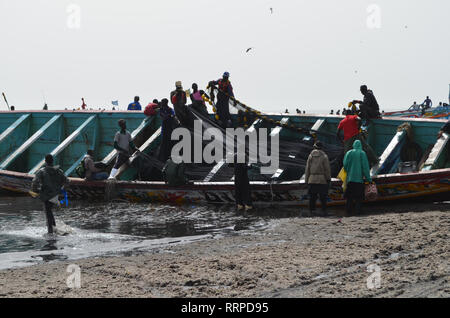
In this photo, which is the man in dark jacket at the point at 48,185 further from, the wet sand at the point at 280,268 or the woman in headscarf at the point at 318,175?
the woman in headscarf at the point at 318,175

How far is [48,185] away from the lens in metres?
10.4

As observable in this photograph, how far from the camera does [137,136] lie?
1570 centimetres

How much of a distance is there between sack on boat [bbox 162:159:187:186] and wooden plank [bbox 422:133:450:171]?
5.08 meters

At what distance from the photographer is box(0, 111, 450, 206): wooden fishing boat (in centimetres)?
1137

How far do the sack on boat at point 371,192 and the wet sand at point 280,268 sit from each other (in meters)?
1.44

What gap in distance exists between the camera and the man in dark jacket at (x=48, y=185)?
34.1 ft

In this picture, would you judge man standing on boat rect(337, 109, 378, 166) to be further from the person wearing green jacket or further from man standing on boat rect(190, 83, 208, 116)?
man standing on boat rect(190, 83, 208, 116)

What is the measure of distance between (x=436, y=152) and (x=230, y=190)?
422 cm

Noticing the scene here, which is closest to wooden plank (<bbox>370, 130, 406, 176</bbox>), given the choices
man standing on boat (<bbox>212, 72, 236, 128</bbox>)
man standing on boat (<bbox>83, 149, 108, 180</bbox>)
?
man standing on boat (<bbox>212, 72, 236, 128</bbox>)

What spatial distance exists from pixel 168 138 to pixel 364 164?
17.8ft

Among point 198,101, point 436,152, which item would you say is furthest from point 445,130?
point 198,101

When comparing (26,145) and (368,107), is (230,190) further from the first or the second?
(26,145)

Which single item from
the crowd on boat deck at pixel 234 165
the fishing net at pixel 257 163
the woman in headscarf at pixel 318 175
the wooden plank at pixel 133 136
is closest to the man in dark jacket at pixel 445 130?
the crowd on boat deck at pixel 234 165

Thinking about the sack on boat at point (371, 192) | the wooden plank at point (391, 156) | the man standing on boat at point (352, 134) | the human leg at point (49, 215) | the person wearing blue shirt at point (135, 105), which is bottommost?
the human leg at point (49, 215)
